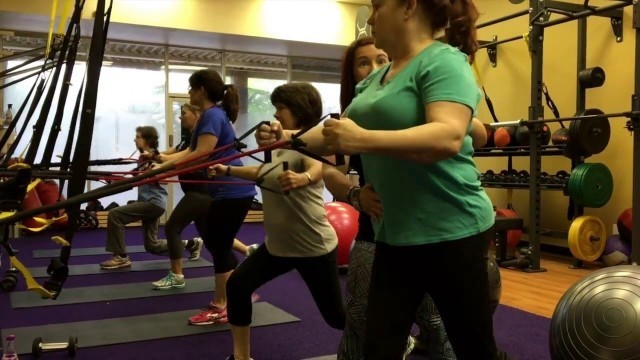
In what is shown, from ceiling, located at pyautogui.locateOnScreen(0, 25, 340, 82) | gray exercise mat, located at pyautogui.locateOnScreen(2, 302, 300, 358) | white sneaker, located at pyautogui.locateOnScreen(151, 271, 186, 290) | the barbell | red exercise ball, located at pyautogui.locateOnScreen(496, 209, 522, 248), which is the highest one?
ceiling, located at pyautogui.locateOnScreen(0, 25, 340, 82)

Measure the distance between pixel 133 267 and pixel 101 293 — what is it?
1.12 meters

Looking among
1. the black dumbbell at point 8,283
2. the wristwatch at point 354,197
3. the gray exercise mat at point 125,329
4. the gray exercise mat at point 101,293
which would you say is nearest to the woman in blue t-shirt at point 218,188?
the gray exercise mat at point 125,329

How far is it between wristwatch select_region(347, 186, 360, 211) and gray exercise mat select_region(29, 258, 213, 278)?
3.94 meters

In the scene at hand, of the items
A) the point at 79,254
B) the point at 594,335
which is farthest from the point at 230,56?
the point at 594,335

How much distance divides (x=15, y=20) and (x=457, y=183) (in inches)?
300

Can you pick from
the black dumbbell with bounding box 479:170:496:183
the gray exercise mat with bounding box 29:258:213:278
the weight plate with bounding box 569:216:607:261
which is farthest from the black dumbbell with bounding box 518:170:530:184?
the gray exercise mat with bounding box 29:258:213:278

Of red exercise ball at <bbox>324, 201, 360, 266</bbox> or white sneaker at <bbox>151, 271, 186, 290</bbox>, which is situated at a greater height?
red exercise ball at <bbox>324, 201, 360, 266</bbox>

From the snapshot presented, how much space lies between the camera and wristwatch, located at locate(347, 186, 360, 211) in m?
1.49

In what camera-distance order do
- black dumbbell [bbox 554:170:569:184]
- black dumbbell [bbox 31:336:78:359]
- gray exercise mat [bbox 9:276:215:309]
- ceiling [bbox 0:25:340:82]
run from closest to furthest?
1. black dumbbell [bbox 31:336:78:359]
2. gray exercise mat [bbox 9:276:215:309]
3. black dumbbell [bbox 554:170:569:184]
4. ceiling [bbox 0:25:340:82]

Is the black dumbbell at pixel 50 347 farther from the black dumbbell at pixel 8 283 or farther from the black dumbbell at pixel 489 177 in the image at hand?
the black dumbbell at pixel 489 177

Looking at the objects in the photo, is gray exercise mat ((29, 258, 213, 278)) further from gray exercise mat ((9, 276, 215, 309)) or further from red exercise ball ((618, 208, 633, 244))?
red exercise ball ((618, 208, 633, 244))

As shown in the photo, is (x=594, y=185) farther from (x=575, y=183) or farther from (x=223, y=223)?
(x=223, y=223)

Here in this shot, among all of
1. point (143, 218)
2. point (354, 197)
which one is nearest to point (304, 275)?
point (354, 197)

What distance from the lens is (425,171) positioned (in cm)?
122
